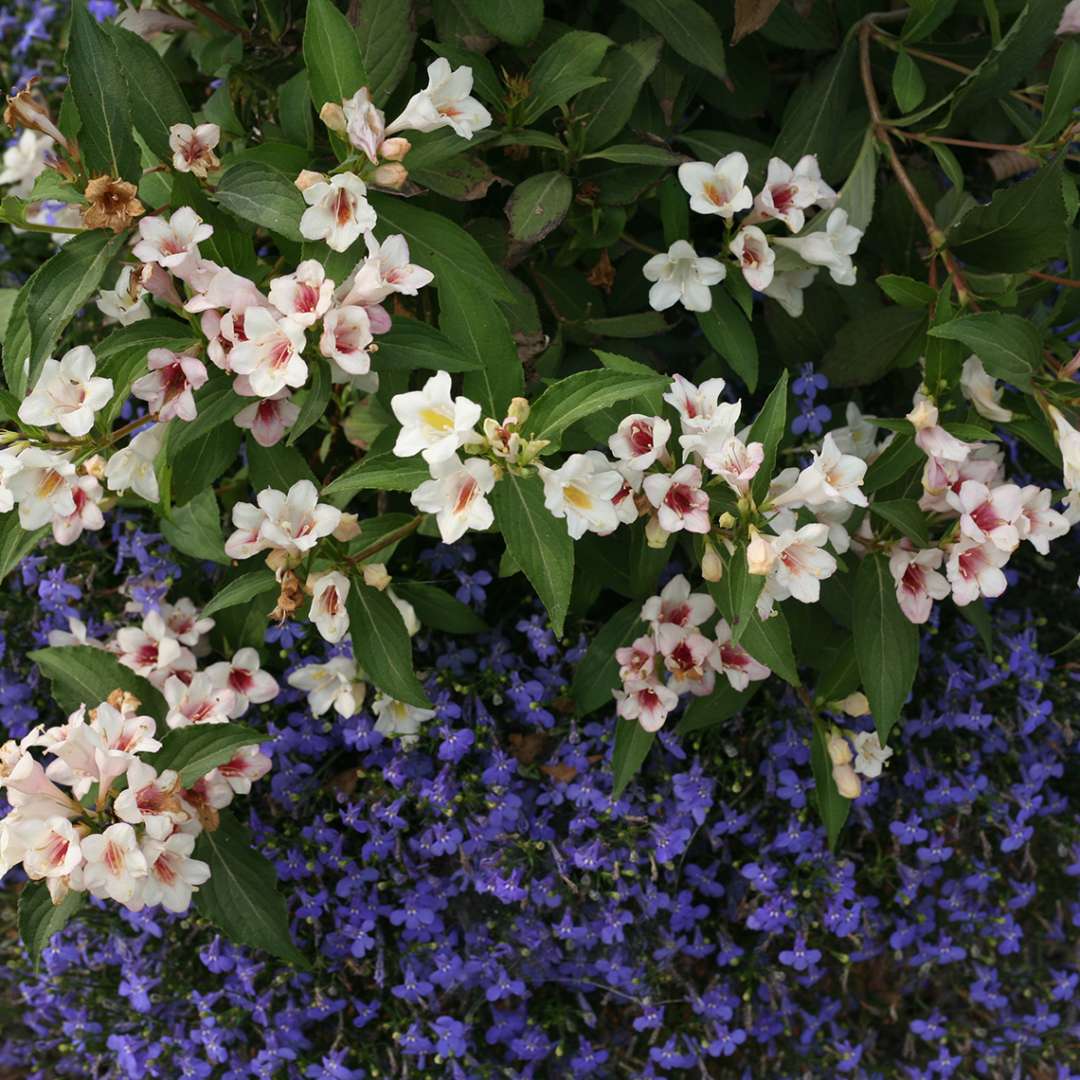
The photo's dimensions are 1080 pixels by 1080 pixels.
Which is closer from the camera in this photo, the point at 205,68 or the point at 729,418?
the point at 729,418

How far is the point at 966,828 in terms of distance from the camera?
2.01m

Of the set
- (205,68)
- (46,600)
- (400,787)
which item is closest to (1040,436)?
(400,787)

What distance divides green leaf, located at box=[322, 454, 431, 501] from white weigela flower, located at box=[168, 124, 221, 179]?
0.42m

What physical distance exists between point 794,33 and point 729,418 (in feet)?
2.64

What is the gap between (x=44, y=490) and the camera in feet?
4.10

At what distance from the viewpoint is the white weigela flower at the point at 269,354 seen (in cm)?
113

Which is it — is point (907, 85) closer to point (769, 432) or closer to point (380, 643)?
point (769, 432)

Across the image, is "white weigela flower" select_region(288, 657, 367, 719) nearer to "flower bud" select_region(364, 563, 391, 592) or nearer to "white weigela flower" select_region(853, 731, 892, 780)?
"flower bud" select_region(364, 563, 391, 592)

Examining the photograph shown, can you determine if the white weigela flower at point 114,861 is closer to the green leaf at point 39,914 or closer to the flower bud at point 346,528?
the green leaf at point 39,914

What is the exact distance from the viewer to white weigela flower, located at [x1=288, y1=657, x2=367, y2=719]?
164cm

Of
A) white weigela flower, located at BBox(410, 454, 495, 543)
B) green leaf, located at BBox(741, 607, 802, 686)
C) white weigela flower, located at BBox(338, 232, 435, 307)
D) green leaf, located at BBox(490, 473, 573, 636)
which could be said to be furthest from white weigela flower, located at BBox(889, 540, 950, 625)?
white weigela flower, located at BBox(338, 232, 435, 307)

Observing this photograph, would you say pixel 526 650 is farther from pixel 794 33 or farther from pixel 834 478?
pixel 794 33

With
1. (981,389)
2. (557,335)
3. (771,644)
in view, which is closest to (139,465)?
(557,335)

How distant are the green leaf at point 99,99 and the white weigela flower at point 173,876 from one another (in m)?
0.78
